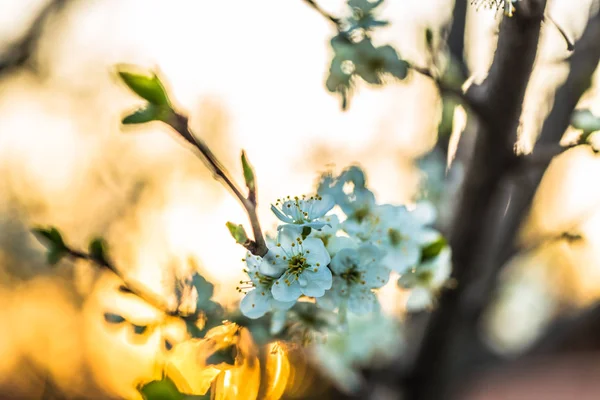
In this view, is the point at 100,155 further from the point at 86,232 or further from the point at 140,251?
the point at 140,251

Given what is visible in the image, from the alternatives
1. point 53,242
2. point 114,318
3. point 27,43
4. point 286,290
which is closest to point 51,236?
point 53,242

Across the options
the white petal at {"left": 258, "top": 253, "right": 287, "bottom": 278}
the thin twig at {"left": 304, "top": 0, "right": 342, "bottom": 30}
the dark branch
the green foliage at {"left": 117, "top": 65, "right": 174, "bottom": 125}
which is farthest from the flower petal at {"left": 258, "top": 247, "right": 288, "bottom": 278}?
the dark branch

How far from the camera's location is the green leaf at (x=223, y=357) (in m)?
0.43

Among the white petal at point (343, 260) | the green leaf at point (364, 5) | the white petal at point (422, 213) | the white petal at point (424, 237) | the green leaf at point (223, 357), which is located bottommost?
the green leaf at point (223, 357)

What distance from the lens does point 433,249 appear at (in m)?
0.48

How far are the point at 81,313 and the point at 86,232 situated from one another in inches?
12.3

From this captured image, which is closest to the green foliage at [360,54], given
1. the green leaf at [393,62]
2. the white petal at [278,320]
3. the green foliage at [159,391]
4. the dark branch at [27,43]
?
the green leaf at [393,62]

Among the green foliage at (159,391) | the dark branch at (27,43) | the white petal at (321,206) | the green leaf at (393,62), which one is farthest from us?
the dark branch at (27,43)

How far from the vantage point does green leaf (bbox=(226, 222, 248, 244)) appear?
30 cm

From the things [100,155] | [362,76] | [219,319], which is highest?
[100,155]

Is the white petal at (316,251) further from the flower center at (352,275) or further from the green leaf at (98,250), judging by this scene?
the green leaf at (98,250)

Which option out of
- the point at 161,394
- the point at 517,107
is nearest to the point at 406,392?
the point at 517,107

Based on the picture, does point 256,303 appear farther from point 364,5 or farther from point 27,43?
point 27,43

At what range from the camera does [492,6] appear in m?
0.40
